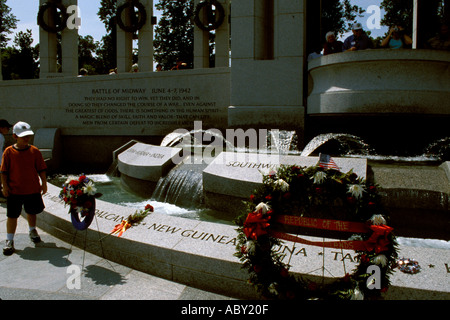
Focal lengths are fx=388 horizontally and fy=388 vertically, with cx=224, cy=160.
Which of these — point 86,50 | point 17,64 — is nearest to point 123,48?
point 17,64

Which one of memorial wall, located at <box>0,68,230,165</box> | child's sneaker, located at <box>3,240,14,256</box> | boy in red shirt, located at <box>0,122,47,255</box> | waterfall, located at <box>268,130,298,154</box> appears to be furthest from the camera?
memorial wall, located at <box>0,68,230,165</box>

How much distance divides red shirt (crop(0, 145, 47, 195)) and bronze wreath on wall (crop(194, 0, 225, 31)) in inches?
575

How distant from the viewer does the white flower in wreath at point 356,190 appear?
2986 millimetres

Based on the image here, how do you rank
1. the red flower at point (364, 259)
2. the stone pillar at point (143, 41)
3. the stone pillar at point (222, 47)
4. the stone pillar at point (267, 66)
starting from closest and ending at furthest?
the red flower at point (364, 259) < the stone pillar at point (267, 66) < the stone pillar at point (143, 41) < the stone pillar at point (222, 47)

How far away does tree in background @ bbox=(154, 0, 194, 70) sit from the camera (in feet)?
129

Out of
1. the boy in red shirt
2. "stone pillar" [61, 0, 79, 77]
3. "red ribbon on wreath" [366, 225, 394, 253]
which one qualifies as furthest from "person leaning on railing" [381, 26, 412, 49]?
"stone pillar" [61, 0, 79, 77]

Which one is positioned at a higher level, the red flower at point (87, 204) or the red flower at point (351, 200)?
the red flower at point (351, 200)

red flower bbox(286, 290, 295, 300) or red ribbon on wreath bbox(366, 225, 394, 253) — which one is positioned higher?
red ribbon on wreath bbox(366, 225, 394, 253)

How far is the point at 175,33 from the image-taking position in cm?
3972

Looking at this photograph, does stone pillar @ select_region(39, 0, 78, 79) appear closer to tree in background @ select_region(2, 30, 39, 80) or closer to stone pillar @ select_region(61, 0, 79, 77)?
stone pillar @ select_region(61, 0, 79, 77)

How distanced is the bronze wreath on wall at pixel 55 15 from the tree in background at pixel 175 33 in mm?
21500

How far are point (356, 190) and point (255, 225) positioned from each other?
83cm

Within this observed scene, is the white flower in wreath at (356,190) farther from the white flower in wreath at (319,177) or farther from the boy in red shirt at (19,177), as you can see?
the boy in red shirt at (19,177)

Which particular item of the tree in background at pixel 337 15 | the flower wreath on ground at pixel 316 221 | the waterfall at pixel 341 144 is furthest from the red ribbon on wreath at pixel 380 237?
the tree in background at pixel 337 15
